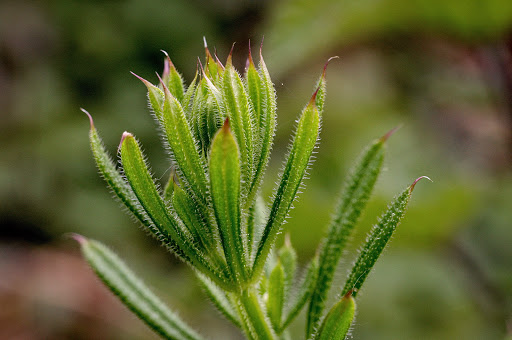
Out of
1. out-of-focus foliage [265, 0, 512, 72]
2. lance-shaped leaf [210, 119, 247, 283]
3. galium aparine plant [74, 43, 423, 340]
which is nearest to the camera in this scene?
lance-shaped leaf [210, 119, 247, 283]

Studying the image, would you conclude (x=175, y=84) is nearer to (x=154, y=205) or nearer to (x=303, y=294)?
(x=154, y=205)

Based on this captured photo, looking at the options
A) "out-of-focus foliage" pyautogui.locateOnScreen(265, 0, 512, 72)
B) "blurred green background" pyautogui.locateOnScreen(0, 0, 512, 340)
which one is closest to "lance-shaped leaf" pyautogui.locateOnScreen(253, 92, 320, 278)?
"blurred green background" pyautogui.locateOnScreen(0, 0, 512, 340)

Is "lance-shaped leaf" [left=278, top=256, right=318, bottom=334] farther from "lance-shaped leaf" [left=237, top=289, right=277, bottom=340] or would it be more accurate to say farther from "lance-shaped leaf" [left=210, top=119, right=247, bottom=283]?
"lance-shaped leaf" [left=210, top=119, right=247, bottom=283]

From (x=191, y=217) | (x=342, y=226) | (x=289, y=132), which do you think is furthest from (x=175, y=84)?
(x=289, y=132)

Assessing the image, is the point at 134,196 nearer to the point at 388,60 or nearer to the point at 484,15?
the point at 484,15

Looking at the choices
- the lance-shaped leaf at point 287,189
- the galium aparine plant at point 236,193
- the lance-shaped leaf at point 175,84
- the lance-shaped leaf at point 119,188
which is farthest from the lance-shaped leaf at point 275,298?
the lance-shaped leaf at point 175,84

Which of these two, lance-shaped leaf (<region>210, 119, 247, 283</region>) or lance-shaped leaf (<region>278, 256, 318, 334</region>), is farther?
lance-shaped leaf (<region>278, 256, 318, 334</region>)

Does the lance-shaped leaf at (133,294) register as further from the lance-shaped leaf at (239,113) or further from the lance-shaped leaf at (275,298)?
the lance-shaped leaf at (239,113)

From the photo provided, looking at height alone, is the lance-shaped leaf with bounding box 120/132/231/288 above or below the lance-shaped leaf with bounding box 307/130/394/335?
above
